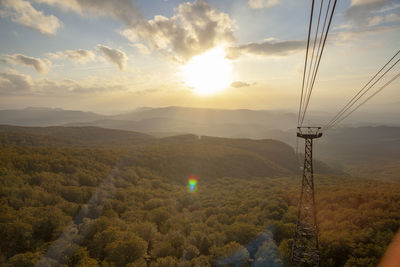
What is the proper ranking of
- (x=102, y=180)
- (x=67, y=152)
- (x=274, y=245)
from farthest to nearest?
1. (x=67, y=152)
2. (x=102, y=180)
3. (x=274, y=245)

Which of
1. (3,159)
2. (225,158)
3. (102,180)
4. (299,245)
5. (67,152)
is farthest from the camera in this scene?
(225,158)

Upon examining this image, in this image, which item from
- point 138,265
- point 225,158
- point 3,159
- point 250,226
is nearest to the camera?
point 138,265

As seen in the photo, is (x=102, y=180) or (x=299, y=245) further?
(x=102, y=180)

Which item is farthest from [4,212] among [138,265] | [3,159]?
[3,159]

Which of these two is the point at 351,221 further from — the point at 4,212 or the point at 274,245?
the point at 4,212

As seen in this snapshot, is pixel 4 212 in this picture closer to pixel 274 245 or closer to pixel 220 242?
pixel 220 242

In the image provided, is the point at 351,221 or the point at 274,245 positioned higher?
the point at 351,221

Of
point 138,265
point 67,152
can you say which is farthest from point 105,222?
point 67,152

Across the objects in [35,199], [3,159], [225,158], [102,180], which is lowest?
[225,158]

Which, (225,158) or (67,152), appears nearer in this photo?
(67,152)
